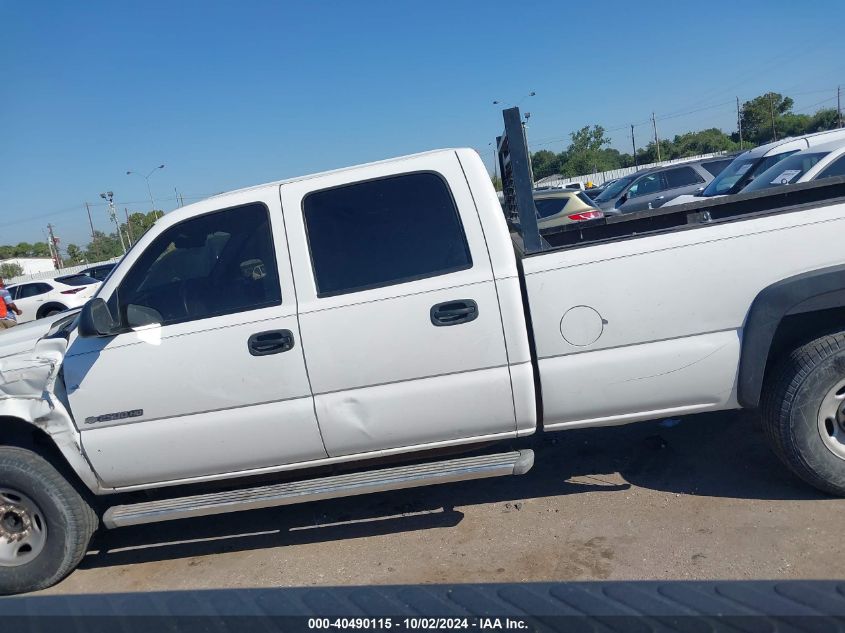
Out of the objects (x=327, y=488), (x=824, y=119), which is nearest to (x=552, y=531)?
(x=327, y=488)

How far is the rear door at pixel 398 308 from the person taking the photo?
11.1 feet

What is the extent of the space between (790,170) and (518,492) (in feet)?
25.5

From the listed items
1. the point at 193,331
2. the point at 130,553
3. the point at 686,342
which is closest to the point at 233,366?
the point at 193,331

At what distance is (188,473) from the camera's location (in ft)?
11.9

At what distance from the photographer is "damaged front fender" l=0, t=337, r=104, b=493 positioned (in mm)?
3537

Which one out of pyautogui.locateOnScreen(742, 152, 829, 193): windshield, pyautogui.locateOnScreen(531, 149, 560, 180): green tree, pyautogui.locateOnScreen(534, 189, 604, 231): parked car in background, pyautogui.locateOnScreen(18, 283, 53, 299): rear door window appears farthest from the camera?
pyautogui.locateOnScreen(531, 149, 560, 180): green tree

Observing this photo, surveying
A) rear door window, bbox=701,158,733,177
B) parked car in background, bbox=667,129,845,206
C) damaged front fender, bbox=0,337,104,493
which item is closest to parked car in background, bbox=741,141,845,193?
parked car in background, bbox=667,129,845,206

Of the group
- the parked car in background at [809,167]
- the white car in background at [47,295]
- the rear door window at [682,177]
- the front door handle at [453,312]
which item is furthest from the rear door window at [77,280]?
the front door handle at [453,312]

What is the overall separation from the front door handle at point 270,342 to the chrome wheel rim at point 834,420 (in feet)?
9.11

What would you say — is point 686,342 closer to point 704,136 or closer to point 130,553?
point 130,553

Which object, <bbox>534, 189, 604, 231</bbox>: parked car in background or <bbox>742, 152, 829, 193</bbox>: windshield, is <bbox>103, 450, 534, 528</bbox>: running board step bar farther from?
<bbox>534, 189, 604, 231</bbox>: parked car in background

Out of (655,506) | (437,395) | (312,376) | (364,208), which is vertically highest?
(364,208)

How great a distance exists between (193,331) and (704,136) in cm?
7317

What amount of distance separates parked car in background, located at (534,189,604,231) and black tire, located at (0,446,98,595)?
1131 cm
